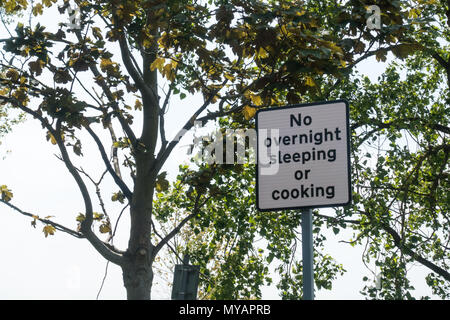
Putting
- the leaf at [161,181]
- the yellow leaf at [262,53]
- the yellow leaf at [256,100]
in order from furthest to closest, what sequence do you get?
the leaf at [161,181] → the yellow leaf at [256,100] → the yellow leaf at [262,53]

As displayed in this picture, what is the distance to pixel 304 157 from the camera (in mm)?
3111

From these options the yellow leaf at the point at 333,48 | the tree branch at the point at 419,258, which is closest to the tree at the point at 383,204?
Answer: the tree branch at the point at 419,258

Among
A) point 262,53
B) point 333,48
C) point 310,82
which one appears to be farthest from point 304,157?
point 262,53

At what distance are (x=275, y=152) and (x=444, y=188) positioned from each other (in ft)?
37.6

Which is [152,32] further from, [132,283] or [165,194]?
[165,194]

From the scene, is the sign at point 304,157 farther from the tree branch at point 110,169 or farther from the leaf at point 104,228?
the leaf at point 104,228

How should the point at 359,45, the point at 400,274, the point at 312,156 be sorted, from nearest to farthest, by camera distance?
the point at 312,156 → the point at 359,45 → the point at 400,274

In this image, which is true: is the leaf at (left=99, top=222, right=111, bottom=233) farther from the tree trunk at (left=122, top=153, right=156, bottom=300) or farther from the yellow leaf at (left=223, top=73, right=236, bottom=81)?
the yellow leaf at (left=223, top=73, right=236, bottom=81)

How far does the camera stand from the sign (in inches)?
119

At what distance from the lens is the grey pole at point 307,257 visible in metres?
2.93

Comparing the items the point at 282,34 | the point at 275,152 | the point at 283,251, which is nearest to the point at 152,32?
the point at 282,34

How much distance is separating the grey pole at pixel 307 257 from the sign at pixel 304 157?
8cm

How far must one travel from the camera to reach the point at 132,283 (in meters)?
7.85

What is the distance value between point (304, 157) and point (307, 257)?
512 mm
